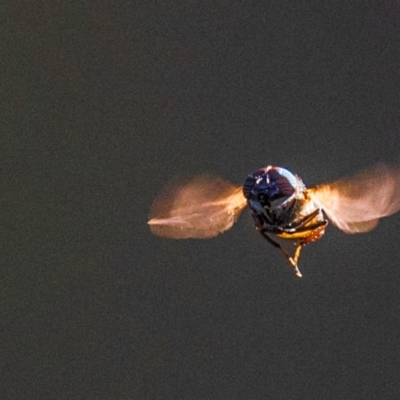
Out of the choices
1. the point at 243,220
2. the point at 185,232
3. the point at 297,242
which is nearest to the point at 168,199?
the point at 185,232

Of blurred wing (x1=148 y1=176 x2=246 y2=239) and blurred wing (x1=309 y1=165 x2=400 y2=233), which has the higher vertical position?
blurred wing (x1=148 y1=176 x2=246 y2=239)

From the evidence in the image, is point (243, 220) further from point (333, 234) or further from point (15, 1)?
point (15, 1)

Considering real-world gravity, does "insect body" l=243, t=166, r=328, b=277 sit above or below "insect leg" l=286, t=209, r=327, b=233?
above

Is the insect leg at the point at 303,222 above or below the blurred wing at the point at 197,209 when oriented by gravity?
below

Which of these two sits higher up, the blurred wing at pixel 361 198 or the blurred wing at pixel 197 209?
the blurred wing at pixel 197 209
